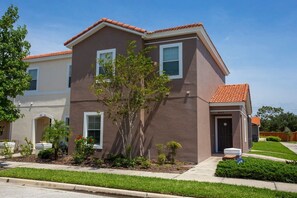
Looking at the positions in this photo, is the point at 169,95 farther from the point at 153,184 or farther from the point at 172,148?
the point at 153,184

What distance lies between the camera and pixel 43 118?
805 inches

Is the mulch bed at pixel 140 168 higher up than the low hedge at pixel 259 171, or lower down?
lower down

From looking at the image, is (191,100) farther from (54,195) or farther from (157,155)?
(54,195)

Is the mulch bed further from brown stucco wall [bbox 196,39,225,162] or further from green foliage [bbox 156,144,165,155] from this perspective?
brown stucco wall [bbox 196,39,225,162]

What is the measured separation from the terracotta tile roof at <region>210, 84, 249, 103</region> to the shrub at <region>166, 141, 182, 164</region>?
4885 millimetres

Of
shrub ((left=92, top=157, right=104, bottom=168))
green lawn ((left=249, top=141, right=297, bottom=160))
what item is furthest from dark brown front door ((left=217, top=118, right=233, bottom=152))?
shrub ((left=92, top=157, right=104, bottom=168))

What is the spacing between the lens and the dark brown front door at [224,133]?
59.4 feet

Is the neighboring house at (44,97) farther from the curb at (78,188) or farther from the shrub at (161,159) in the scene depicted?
the curb at (78,188)

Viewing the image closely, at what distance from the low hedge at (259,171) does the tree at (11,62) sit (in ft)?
31.1

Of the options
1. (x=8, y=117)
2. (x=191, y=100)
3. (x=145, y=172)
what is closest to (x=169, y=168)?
(x=145, y=172)

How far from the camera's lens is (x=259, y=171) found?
1005 cm

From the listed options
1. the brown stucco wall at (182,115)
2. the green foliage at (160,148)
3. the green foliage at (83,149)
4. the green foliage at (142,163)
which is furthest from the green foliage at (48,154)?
Answer: the green foliage at (160,148)

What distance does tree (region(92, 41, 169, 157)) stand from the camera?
507 inches

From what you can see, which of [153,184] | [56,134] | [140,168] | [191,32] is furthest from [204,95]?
[56,134]
